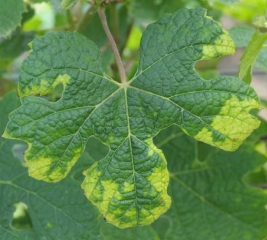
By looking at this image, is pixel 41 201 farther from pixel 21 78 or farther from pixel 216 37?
pixel 216 37

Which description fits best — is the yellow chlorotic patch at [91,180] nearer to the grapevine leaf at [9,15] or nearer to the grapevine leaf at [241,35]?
the grapevine leaf at [9,15]

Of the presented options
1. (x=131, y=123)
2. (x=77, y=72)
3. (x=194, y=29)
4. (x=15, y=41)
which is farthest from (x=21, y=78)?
(x=15, y=41)

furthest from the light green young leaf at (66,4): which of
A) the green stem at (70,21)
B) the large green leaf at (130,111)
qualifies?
the green stem at (70,21)

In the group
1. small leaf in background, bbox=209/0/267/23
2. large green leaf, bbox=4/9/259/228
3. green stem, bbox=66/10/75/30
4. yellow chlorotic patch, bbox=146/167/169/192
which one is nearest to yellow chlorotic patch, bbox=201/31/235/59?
large green leaf, bbox=4/9/259/228

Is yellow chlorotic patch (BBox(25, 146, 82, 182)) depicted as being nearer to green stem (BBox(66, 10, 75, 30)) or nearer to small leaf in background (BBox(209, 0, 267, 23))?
green stem (BBox(66, 10, 75, 30))

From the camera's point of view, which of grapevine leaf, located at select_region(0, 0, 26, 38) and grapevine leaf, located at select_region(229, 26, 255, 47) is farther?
grapevine leaf, located at select_region(229, 26, 255, 47)

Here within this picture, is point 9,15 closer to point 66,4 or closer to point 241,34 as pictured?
point 66,4

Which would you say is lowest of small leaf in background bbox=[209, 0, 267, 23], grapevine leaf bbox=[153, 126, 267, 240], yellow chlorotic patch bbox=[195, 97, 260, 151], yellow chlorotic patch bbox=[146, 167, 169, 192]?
small leaf in background bbox=[209, 0, 267, 23]
